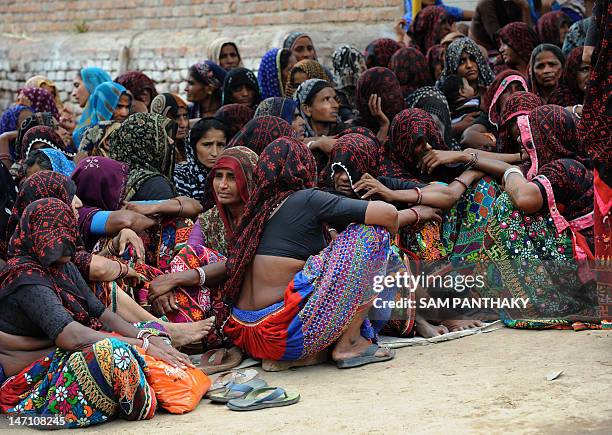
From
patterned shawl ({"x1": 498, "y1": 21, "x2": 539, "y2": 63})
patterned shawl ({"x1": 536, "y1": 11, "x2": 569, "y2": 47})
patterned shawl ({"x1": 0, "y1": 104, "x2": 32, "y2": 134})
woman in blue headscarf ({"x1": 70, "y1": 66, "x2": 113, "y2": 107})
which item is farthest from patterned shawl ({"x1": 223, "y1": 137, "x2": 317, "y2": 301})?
woman in blue headscarf ({"x1": 70, "y1": 66, "x2": 113, "y2": 107})

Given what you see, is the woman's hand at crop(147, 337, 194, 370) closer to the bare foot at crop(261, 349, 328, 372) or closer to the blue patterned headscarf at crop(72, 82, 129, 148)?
the bare foot at crop(261, 349, 328, 372)

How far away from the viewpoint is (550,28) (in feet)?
29.0

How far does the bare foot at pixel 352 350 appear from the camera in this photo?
5.14 meters

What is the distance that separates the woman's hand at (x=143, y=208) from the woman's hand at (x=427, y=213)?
5.10 ft

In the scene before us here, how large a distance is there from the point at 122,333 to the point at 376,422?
1.40 meters

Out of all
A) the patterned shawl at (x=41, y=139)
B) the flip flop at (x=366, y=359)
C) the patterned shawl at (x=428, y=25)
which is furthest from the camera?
the patterned shawl at (x=428, y=25)

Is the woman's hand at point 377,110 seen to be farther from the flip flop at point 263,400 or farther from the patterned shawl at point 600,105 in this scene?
the flip flop at point 263,400

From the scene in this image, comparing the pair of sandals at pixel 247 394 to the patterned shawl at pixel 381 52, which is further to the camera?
the patterned shawl at pixel 381 52

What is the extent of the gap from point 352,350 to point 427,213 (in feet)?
3.67

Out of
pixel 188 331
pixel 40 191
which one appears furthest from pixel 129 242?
pixel 40 191

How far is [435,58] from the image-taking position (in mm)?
8641

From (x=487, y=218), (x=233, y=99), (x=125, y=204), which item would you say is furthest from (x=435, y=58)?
(x=125, y=204)

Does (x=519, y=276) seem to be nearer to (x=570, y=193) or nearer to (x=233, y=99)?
(x=570, y=193)

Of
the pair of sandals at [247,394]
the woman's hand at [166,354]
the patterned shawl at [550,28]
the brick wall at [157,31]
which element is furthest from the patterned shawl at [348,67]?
the woman's hand at [166,354]
